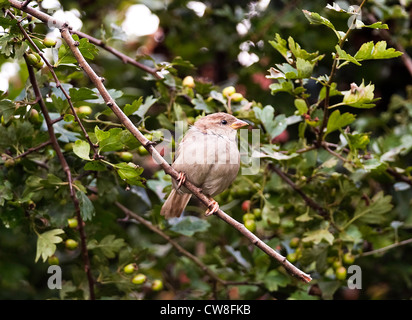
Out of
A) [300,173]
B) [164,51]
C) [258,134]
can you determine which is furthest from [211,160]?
[164,51]

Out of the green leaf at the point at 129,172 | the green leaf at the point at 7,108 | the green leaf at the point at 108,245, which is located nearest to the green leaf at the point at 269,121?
the green leaf at the point at 129,172

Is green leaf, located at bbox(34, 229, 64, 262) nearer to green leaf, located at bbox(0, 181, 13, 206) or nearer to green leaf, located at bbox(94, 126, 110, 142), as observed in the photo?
green leaf, located at bbox(0, 181, 13, 206)

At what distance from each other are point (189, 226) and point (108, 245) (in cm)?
50

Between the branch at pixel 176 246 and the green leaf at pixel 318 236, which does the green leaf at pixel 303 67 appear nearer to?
the green leaf at pixel 318 236

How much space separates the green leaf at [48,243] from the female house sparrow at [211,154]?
61cm

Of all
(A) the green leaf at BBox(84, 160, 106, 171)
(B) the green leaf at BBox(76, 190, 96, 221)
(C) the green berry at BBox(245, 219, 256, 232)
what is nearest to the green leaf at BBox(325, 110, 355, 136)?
(C) the green berry at BBox(245, 219, 256, 232)

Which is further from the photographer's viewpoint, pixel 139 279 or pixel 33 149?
pixel 139 279

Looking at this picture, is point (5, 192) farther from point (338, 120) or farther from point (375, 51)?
point (375, 51)

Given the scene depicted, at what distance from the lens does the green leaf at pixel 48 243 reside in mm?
2332

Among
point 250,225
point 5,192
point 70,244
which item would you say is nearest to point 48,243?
point 70,244

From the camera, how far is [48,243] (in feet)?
7.76

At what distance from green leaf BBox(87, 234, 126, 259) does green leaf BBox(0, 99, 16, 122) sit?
75 cm

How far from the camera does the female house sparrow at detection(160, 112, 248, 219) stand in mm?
2580

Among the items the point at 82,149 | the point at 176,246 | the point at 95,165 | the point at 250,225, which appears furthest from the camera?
the point at 176,246
